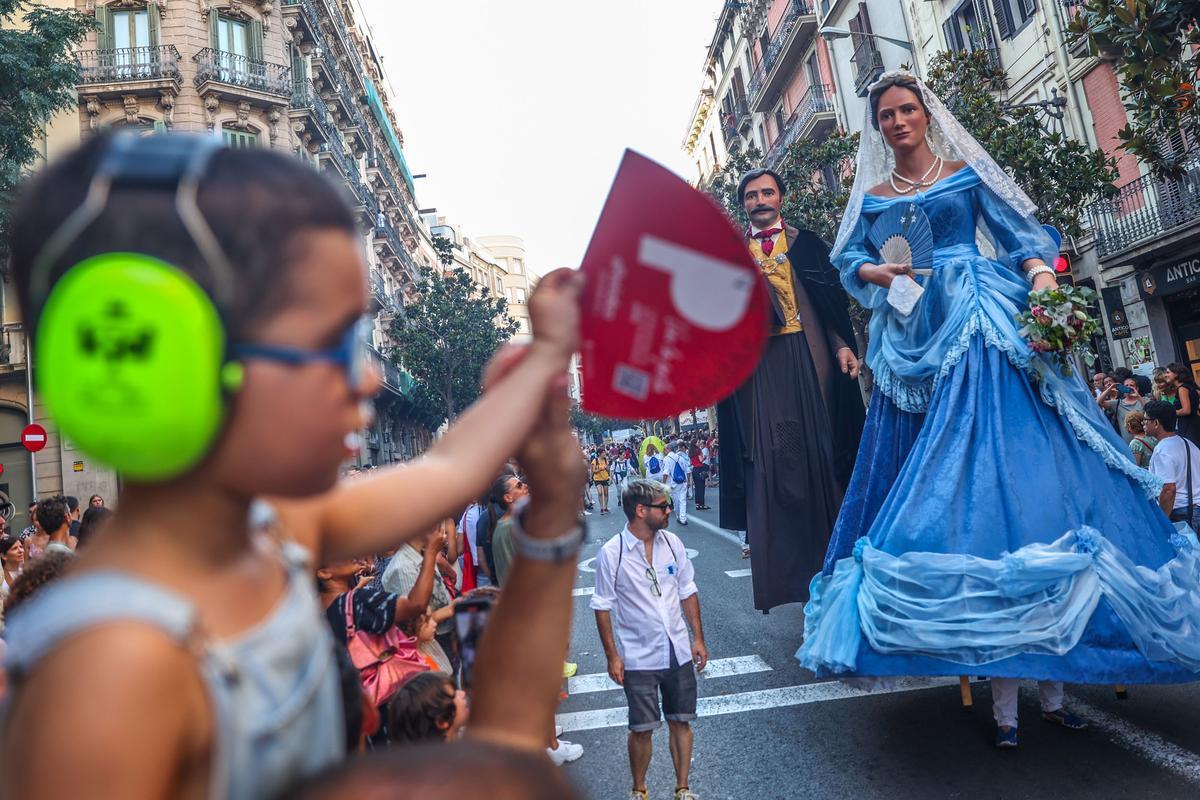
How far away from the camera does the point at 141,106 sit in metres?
24.4

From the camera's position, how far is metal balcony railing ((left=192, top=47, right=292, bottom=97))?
2459cm

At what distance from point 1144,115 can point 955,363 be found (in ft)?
11.8

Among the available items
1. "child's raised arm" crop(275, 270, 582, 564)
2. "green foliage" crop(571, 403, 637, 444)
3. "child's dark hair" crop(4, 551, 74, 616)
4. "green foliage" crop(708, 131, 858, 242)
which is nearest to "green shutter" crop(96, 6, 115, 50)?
"green foliage" crop(708, 131, 858, 242)

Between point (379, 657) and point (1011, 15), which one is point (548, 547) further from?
point (1011, 15)

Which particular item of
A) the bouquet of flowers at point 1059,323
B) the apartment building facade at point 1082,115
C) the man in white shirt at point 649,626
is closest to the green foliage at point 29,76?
the apartment building facade at point 1082,115

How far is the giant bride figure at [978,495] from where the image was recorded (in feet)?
10.4

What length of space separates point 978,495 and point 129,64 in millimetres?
26476

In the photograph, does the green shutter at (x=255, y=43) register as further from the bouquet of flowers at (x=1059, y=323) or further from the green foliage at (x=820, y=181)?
the bouquet of flowers at (x=1059, y=323)

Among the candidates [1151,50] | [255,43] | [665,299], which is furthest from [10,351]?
[665,299]

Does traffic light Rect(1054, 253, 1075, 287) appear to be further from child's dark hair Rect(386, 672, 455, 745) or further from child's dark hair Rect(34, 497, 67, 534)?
child's dark hair Rect(34, 497, 67, 534)

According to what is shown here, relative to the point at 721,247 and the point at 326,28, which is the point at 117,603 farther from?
the point at 326,28

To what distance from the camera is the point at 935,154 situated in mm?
4473

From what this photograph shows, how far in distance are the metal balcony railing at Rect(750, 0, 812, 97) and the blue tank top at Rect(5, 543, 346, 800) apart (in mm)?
30112

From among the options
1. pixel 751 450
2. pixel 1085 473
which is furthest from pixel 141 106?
pixel 1085 473
